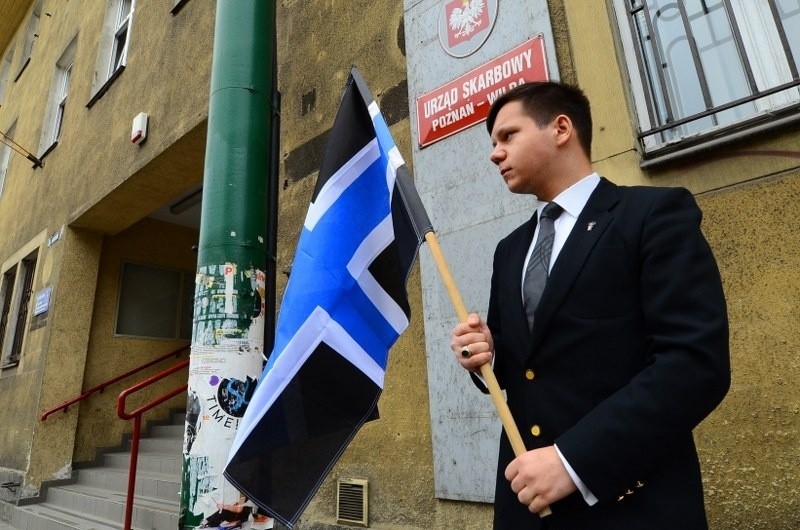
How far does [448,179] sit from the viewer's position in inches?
121

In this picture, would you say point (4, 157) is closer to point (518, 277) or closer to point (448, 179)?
point (448, 179)

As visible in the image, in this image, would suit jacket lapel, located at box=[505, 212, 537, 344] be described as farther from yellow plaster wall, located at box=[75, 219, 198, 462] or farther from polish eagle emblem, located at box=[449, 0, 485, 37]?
yellow plaster wall, located at box=[75, 219, 198, 462]

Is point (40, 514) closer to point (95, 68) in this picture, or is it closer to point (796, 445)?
point (95, 68)

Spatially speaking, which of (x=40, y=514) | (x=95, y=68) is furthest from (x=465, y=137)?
(x=95, y=68)

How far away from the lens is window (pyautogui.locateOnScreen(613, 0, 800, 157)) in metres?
2.14

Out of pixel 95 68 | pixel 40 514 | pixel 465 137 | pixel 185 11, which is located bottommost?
pixel 40 514

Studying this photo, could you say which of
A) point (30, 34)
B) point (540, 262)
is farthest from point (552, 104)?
point (30, 34)

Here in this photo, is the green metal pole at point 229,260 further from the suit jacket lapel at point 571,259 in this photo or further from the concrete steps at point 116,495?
the concrete steps at point 116,495

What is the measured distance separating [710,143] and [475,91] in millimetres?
1315

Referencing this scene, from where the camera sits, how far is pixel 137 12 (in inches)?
291

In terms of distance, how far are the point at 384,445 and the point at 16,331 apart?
766cm

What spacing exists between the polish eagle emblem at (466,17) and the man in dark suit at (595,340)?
185 centimetres

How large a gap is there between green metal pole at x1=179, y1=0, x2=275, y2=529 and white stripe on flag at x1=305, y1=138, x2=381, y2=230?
0.69 meters

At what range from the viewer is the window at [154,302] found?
7863 millimetres
